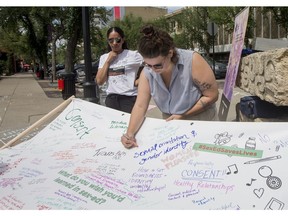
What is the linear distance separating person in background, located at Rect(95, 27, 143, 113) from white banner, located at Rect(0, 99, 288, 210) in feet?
3.12

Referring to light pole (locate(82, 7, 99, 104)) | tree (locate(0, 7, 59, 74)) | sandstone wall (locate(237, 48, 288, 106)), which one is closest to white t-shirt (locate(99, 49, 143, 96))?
sandstone wall (locate(237, 48, 288, 106))

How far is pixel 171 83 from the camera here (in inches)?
112

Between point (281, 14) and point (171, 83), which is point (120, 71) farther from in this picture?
point (281, 14)

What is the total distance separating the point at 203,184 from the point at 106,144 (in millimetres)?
1021

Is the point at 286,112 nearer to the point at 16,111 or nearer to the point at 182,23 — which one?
the point at 16,111

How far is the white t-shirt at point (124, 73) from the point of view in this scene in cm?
415

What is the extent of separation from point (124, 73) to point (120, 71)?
0.05 meters

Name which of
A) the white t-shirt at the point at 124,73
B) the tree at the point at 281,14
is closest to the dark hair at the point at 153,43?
the white t-shirt at the point at 124,73

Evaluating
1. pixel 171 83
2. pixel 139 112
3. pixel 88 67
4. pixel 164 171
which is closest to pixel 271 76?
pixel 171 83

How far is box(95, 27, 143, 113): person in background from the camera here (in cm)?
415

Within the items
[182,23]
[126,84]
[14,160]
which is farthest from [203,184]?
[182,23]

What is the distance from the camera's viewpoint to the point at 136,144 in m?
2.90

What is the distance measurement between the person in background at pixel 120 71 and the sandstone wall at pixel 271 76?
4.39 feet

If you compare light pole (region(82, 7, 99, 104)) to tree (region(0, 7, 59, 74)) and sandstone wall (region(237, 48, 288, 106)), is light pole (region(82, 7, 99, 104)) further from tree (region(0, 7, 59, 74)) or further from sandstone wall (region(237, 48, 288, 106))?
tree (region(0, 7, 59, 74))
